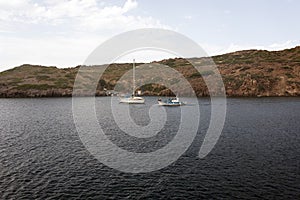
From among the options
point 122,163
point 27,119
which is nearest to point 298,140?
point 122,163

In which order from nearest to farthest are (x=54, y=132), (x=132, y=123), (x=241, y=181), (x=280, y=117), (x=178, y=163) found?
(x=241, y=181)
(x=178, y=163)
(x=54, y=132)
(x=132, y=123)
(x=280, y=117)

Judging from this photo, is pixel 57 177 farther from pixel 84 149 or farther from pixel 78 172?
pixel 84 149

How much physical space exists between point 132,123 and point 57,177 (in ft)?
162

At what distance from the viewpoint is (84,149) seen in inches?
2243

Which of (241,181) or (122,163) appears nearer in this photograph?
(241,181)

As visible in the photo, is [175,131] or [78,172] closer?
[78,172]

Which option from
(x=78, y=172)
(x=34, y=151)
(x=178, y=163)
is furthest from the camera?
(x=34, y=151)

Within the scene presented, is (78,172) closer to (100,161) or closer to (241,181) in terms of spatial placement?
(100,161)

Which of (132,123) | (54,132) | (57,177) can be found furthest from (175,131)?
(57,177)

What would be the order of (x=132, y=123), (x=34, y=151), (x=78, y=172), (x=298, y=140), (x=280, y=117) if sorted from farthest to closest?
(x=280, y=117) < (x=132, y=123) < (x=298, y=140) < (x=34, y=151) < (x=78, y=172)

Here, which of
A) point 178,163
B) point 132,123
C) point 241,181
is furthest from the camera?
point 132,123

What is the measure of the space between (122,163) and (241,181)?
2007cm

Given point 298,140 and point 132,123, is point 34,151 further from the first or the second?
point 298,140

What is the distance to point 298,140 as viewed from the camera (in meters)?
62.4
